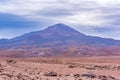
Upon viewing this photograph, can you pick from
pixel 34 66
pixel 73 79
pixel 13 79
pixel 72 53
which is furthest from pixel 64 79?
pixel 72 53

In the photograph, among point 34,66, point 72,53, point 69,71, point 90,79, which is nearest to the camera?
point 90,79

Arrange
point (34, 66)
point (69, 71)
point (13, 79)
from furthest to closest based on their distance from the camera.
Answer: point (34, 66) < point (69, 71) < point (13, 79)

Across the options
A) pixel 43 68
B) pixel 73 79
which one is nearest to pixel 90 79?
pixel 73 79

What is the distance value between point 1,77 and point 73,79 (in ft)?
22.8

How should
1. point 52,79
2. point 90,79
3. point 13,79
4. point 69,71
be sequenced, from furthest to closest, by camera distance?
point 69,71 → point 90,79 → point 52,79 → point 13,79

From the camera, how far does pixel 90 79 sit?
33.0 meters

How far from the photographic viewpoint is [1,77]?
27641 millimetres

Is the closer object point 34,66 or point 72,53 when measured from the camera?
point 34,66

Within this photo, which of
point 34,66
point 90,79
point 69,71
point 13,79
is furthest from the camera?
point 34,66

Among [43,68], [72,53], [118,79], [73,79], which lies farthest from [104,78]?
[72,53]

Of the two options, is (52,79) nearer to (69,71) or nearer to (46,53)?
(69,71)

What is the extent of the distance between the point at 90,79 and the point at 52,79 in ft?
13.2

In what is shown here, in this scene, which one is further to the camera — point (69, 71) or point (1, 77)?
point (69, 71)

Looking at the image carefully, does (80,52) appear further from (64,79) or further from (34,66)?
(64,79)
